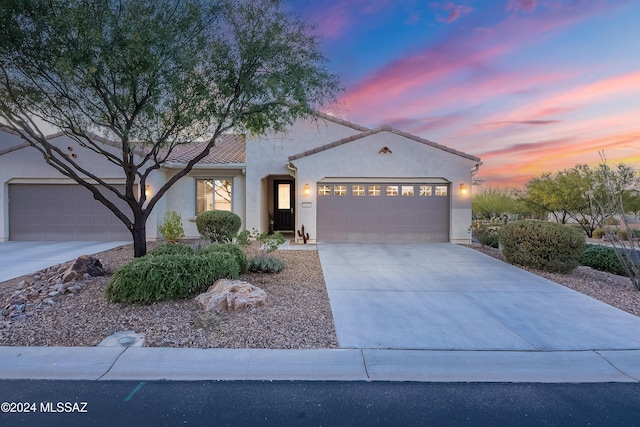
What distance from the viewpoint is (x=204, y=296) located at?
204 inches

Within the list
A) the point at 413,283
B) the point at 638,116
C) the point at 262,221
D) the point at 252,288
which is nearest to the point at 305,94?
the point at 252,288

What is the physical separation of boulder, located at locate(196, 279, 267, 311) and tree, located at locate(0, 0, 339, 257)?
3.28 m

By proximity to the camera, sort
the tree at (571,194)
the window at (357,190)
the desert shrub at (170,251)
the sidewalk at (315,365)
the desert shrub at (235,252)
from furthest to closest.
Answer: the tree at (571,194), the window at (357,190), the desert shrub at (235,252), the desert shrub at (170,251), the sidewalk at (315,365)

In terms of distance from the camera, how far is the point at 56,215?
13109mm

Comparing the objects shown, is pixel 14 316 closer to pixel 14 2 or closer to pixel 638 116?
pixel 14 2

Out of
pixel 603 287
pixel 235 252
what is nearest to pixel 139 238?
pixel 235 252

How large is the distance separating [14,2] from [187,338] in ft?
20.1

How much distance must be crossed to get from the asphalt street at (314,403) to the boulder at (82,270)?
3383 mm

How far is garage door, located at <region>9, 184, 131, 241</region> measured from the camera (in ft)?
42.8

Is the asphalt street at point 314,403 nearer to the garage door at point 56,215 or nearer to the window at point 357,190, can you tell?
the window at point 357,190

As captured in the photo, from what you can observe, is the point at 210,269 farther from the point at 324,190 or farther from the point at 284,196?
the point at 284,196

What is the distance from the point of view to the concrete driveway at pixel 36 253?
26.7 feet

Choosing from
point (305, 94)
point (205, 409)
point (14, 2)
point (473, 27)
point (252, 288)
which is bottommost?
point (205, 409)

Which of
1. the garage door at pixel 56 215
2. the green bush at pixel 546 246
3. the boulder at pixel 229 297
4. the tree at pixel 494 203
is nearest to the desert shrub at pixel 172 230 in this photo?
the garage door at pixel 56 215
